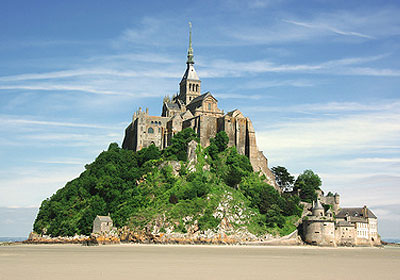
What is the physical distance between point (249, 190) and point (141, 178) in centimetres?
1877

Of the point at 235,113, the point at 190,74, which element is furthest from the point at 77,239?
the point at 190,74

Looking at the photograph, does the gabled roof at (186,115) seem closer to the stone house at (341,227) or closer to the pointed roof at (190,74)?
the pointed roof at (190,74)

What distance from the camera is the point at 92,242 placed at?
2667 inches

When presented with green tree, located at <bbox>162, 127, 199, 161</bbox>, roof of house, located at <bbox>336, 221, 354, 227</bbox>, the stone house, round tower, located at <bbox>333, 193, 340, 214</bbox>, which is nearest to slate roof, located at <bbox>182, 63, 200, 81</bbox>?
green tree, located at <bbox>162, 127, 199, 161</bbox>

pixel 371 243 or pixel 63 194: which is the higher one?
pixel 63 194

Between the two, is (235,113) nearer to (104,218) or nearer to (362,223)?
(362,223)

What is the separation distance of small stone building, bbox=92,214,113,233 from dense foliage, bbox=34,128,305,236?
1589mm

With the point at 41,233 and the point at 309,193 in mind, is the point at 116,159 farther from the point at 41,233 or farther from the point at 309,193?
the point at 309,193

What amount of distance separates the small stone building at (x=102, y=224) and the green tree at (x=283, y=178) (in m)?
35.9

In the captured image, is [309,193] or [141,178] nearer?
[141,178]

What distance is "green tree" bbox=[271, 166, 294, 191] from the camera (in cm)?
8956

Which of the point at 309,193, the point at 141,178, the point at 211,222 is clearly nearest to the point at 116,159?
the point at 141,178

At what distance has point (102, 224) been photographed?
226 ft

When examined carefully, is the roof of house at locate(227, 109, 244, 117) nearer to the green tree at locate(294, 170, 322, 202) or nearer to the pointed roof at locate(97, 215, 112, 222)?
the green tree at locate(294, 170, 322, 202)
